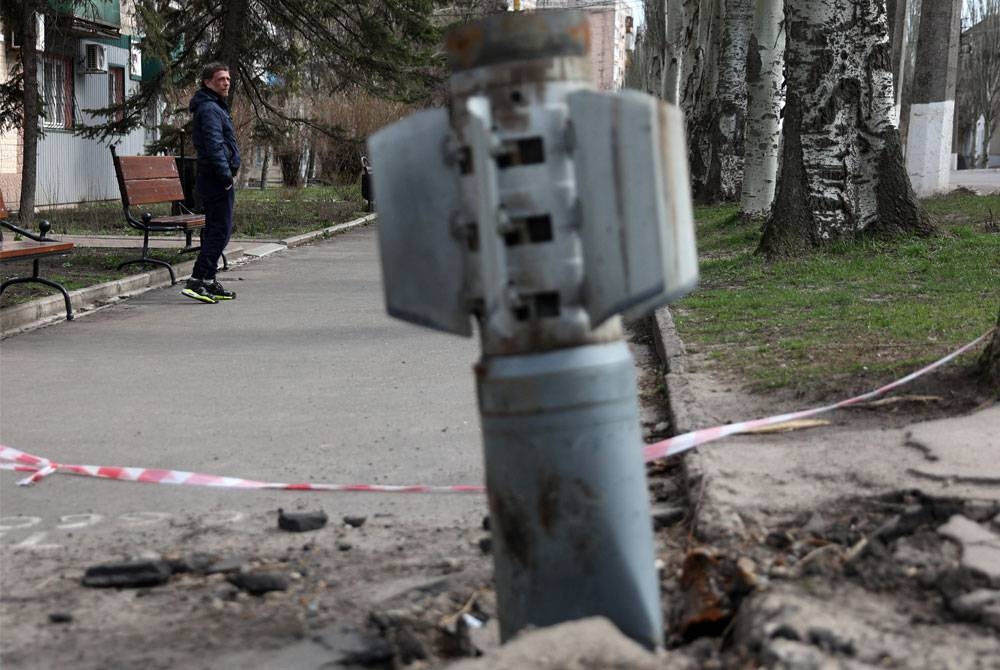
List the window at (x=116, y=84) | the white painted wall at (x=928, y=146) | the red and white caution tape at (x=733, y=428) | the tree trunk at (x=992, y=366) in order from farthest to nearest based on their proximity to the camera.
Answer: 1. the window at (x=116, y=84)
2. the white painted wall at (x=928, y=146)
3. the tree trunk at (x=992, y=366)
4. the red and white caution tape at (x=733, y=428)

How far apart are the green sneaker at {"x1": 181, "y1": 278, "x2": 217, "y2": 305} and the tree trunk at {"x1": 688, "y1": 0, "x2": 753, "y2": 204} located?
14.1 metres

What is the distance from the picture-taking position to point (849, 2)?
13172 millimetres

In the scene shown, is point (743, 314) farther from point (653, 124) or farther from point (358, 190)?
point (358, 190)

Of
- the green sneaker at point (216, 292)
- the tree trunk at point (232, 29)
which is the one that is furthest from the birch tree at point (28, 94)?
the green sneaker at point (216, 292)

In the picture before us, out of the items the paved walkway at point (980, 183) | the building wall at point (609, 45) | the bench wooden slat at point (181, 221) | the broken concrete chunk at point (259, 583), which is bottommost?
the broken concrete chunk at point (259, 583)

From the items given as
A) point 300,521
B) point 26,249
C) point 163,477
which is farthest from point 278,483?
point 26,249

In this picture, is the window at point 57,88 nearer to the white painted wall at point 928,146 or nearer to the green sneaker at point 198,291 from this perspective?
the white painted wall at point 928,146

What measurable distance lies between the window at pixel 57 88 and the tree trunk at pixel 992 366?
25.6 meters

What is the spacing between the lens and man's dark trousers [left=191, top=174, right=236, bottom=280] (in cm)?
1188

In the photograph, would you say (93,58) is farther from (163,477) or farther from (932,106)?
(163,477)

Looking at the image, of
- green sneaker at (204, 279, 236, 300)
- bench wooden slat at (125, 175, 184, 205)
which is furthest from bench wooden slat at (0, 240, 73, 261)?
bench wooden slat at (125, 175, 184, 205)

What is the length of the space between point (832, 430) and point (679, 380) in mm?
1631

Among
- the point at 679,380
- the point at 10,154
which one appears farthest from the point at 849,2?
the point at 10,154

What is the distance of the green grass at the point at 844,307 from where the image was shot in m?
7.07
